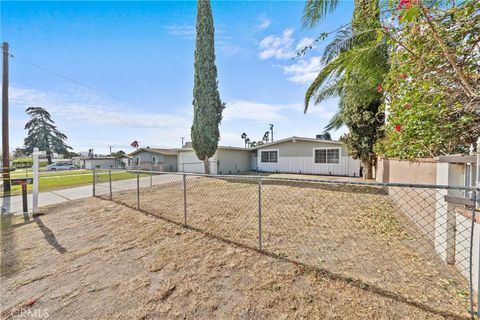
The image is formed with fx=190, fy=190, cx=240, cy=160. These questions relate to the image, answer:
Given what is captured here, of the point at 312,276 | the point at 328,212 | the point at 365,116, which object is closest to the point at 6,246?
the point at 312,276

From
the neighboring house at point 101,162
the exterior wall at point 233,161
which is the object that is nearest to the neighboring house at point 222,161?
the exterior wall at point 233,161

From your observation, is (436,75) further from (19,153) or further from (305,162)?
(19,153)

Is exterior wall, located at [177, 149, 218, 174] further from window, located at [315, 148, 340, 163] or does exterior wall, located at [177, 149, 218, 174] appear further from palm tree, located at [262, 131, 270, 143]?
palm tree, located at [262, 131, 270, 143]

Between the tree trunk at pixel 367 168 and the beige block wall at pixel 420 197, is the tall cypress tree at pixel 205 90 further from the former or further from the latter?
the beige block wall at pixel 420 197

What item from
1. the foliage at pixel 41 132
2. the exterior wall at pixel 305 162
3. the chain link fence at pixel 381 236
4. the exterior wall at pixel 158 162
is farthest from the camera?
the foliage at pixel 41 132

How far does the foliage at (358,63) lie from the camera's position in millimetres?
3217

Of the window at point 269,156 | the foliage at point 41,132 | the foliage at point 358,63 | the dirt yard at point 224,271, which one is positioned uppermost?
the foliage at point 41,132

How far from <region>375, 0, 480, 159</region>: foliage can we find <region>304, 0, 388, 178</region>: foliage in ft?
1.33

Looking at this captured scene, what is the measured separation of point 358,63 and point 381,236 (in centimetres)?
353

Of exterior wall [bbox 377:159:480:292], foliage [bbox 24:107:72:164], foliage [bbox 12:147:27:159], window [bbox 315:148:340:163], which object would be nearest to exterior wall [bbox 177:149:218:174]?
window [bbox 315:148:340:163]

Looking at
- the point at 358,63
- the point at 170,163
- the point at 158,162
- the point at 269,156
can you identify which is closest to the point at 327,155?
the point at 269,156

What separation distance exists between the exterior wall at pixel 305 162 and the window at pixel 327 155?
253mm

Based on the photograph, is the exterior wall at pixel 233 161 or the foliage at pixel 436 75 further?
the exterior wall at pixel 233 161

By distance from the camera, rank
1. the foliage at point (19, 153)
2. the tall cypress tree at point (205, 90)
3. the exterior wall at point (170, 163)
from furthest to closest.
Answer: the foliage at point (19, 153)
the exterior wall at point (170, 163)
the tall cypress tree at point (205, 90)
